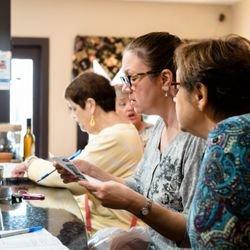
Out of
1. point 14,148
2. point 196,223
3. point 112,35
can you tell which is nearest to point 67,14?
point 112,35

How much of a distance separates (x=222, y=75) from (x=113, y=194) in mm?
460

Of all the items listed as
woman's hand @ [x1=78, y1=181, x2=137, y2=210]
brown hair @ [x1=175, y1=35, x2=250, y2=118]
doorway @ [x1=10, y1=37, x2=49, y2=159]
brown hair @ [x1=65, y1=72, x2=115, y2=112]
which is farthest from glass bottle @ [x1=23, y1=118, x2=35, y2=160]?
doorway @ [x1=10, y1=37, x2=49, y2=159]

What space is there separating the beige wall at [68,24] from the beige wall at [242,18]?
517 mm

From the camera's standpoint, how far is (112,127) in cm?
212

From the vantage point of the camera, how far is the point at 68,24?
5062 millimetres

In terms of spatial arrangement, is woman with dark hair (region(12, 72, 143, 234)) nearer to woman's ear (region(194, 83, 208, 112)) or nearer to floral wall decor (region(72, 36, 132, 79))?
woman's ear (region(194, 83, 208, 112))

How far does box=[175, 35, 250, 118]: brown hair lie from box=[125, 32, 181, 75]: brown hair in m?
0.40

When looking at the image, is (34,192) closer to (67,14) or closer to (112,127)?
(112,127)

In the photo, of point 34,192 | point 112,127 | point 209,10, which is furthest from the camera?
point 209,10

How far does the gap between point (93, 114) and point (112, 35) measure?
9.72 ft

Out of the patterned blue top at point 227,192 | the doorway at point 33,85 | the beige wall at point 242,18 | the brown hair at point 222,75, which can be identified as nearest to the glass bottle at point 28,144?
the brown hair at point 222,75

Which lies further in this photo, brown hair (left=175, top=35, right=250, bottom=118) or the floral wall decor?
the floral wall decor

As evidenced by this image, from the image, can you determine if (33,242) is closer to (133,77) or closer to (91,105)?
(133,77)

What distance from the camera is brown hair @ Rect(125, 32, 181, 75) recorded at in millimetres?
1594
